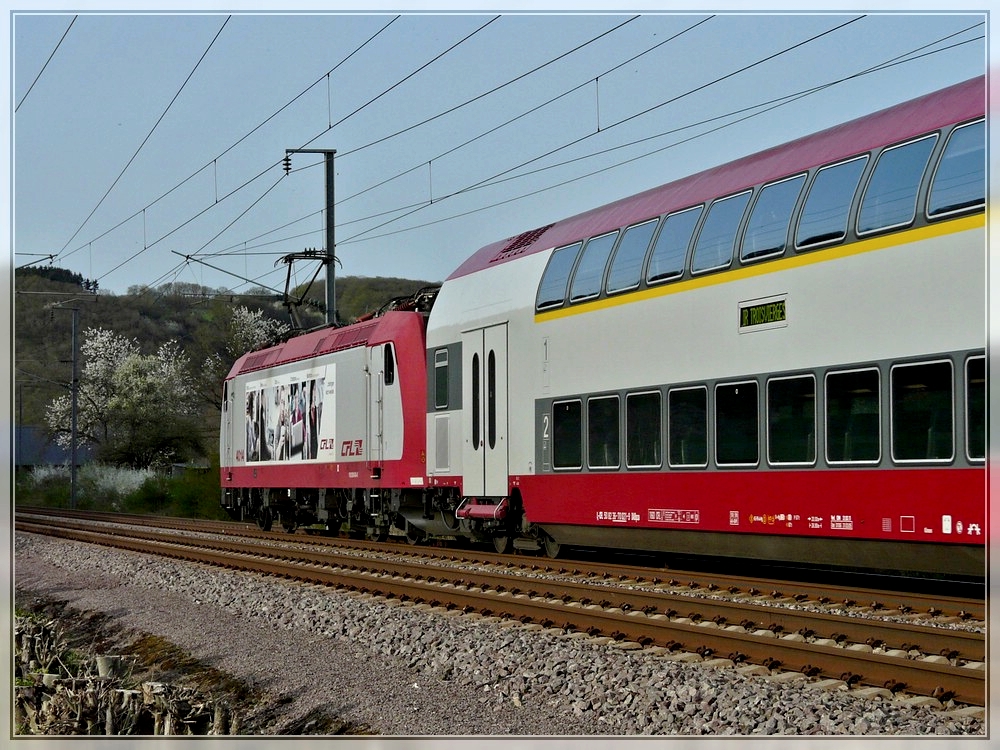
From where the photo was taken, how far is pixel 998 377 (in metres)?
7.71

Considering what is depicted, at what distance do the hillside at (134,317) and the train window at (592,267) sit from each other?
44.9 feet

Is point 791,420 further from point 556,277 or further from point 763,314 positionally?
point 556,277

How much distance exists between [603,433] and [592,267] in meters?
1.98

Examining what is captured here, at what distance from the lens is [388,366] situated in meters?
20.1

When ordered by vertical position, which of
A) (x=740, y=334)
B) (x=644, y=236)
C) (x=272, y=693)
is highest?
(x=644, y=236)

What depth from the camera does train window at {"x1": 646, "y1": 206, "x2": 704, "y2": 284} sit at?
12617 mm

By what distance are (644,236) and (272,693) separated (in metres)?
6.88

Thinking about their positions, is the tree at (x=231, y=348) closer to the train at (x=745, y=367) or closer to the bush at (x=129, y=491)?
the bush at (x=129, y=491)

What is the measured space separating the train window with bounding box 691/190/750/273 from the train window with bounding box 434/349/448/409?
20.6 ft

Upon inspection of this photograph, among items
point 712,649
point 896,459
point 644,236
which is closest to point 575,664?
point 712,649

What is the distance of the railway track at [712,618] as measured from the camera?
765cm

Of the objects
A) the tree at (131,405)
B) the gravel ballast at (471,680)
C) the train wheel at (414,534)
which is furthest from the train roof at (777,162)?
the tree at (131,405)

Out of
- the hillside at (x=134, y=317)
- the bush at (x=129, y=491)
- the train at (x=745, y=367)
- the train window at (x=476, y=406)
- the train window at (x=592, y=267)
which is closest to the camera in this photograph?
the train at (x=745, y=367)

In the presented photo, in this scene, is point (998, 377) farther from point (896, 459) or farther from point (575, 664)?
point (575, 664)
